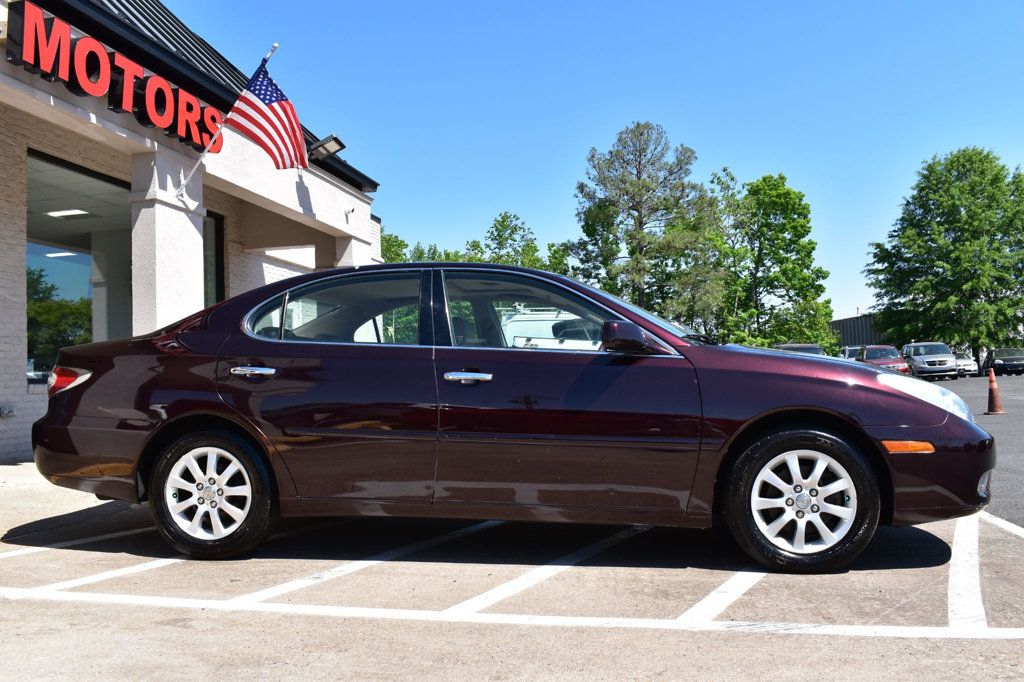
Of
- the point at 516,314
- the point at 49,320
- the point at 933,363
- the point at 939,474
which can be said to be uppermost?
the point at 49,320

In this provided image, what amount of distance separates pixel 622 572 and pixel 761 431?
1.01 m

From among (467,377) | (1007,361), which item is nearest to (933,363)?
(1007,361)

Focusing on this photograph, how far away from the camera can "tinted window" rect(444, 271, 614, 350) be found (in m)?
4.52

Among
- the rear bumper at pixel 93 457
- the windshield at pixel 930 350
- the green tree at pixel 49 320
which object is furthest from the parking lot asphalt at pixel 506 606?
the windshield at pixel 930 350

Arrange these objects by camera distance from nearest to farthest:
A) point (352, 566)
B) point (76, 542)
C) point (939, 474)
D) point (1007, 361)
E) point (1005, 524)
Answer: point (939, 474) < point (352, 566) < point (76, 542) < point (1005, 524) < point (1007, 361)

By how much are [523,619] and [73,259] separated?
10.0 meters

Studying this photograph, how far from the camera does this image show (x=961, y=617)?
11.5ft

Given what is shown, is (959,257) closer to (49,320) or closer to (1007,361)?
(1007,361)

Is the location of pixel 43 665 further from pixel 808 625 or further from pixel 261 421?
pixel 808 625

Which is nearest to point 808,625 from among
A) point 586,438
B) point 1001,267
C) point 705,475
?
point 705,475

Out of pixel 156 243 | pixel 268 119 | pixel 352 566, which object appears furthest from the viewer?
pixel 268 119

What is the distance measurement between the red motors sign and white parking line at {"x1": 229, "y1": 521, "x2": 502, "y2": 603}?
5834 mm

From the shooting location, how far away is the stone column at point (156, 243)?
9.59 metres

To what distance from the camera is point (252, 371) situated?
463cm
